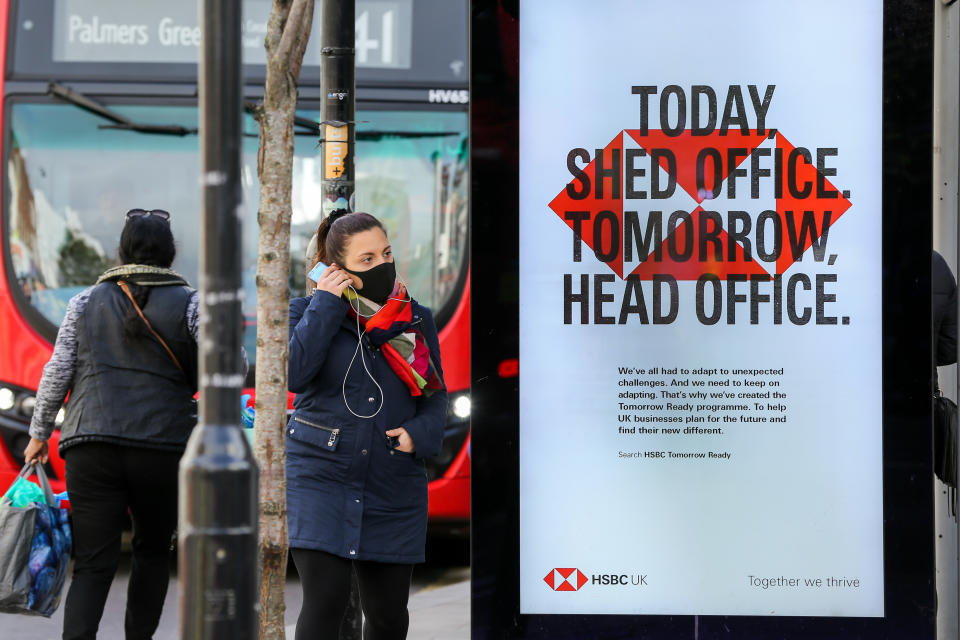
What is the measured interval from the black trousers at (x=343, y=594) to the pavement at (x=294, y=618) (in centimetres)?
184

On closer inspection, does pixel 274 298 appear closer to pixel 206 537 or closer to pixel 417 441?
pixel 417 441

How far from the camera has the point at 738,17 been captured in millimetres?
4312

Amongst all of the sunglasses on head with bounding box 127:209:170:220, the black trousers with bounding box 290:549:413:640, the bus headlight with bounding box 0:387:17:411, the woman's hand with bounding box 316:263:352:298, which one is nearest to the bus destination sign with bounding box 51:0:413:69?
the bus headlight with bounding box 0:387:17:411

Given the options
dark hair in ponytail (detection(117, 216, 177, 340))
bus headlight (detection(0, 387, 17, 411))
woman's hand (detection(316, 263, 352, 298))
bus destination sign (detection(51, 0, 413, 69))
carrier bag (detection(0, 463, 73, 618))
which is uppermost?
bus destination sign (detection(51, 0, 413, 69))

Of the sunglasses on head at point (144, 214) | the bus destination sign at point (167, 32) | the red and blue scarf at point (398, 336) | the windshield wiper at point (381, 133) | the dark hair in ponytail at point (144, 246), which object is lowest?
the red and blue scarf at point (398, 336)

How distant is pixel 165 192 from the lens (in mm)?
7816

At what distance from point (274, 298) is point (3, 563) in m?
1.43

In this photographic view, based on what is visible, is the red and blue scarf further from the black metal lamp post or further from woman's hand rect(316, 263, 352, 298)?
the black metal lamp post

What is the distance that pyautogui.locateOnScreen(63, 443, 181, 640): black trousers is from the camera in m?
5.15

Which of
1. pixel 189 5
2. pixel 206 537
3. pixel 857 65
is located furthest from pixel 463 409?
pixel 206 537

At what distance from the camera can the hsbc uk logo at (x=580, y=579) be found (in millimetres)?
4320

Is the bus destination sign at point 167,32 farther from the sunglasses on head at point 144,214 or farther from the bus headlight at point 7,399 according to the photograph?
the sunglasses on head at point 144,214

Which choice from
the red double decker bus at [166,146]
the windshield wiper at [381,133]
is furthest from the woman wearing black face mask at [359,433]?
the windshield wiper at [381,133]

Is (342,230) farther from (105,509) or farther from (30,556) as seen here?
(30,556)
